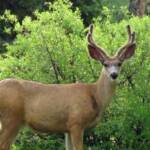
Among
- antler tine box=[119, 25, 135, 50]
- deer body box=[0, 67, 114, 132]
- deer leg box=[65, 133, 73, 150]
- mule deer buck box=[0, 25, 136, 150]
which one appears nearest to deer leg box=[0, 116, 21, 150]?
mule deer buck box=[0, 25, 136, 150]

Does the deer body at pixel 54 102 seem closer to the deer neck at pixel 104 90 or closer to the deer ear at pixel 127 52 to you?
the deer neck at pixel 104 90

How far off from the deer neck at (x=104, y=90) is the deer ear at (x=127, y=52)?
0.37 m

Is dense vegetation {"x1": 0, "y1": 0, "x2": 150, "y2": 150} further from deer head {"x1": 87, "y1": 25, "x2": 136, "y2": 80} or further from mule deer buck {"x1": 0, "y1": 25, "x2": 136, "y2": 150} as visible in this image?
mule deer buck {"x1": 0, "y1": 25, "x2": 136, "y2": 150}

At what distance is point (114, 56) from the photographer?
11977 mm

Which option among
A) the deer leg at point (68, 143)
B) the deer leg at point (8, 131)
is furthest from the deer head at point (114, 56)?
the deer leg at point (8, 131)

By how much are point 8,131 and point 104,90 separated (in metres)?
1.67

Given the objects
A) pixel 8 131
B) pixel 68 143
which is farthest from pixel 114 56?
pixel 8 131

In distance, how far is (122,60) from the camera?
39.0 ft

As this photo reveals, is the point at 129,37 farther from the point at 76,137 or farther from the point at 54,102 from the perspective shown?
the point at 76,137

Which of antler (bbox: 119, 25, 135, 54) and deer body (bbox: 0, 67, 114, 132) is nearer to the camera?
→ deer body (bbox: 0, 67, 114, 132)

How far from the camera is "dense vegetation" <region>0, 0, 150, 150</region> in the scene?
43.1 feet

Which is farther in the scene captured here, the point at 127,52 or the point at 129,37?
→ the point at 129,37

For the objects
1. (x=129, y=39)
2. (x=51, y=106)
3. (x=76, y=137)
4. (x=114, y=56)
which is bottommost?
(x=76, y=137)

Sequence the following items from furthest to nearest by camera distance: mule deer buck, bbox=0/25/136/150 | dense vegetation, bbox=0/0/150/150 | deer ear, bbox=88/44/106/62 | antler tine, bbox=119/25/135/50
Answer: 1. dense vegetation, bbox=0/0/150/150
2. antler tine, bbox=119/25/135/50
3. deer ear, bbox=88/44/106/62
4. mule deer buck, bbox=0/25/136/150
